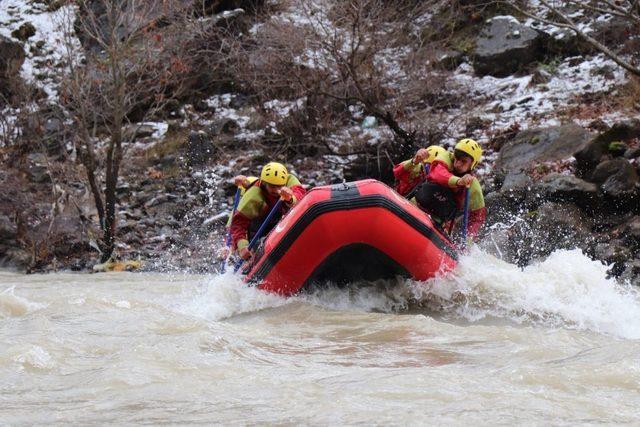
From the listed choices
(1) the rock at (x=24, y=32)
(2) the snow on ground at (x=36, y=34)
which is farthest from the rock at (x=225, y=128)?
(1) the rock at (x=24, y=32)

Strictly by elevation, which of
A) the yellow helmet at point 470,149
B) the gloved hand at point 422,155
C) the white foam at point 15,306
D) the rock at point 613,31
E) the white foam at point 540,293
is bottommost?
the white foam at point 15,306

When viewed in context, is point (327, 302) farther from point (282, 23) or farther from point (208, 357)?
Result: point (282, 23)

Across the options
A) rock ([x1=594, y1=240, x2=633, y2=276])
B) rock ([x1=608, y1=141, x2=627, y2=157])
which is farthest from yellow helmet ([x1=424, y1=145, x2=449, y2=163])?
rock ([x1=608, y1=141, x2=627, y2=157])

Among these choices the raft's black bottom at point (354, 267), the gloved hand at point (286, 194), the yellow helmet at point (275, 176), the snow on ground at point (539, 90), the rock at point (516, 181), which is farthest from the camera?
the snow on ground at point (539, 90)

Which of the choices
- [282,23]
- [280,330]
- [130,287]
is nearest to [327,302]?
[280,330]

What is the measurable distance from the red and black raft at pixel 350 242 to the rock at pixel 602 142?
4776 millimetres

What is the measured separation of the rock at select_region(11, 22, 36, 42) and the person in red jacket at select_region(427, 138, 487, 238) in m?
13.4

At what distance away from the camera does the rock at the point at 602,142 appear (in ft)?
35.9

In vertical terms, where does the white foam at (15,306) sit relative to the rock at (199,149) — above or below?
below

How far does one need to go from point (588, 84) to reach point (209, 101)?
25.9 ft

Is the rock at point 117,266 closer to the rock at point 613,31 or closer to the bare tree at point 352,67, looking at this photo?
the bare tree at point 352,67

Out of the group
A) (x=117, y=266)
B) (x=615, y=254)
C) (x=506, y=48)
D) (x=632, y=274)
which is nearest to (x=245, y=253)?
(x=632, y=274)

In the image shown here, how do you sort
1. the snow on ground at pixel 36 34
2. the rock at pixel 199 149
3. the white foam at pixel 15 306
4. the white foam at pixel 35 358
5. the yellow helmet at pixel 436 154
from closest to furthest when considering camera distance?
the white foam at pixel 35 358
the white foam at pixel 15 306
the yellow helmet at pixel 436 154
the rock at pixel 199 149
the snow on ground at pixel 36 34

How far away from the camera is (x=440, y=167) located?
7.54m
